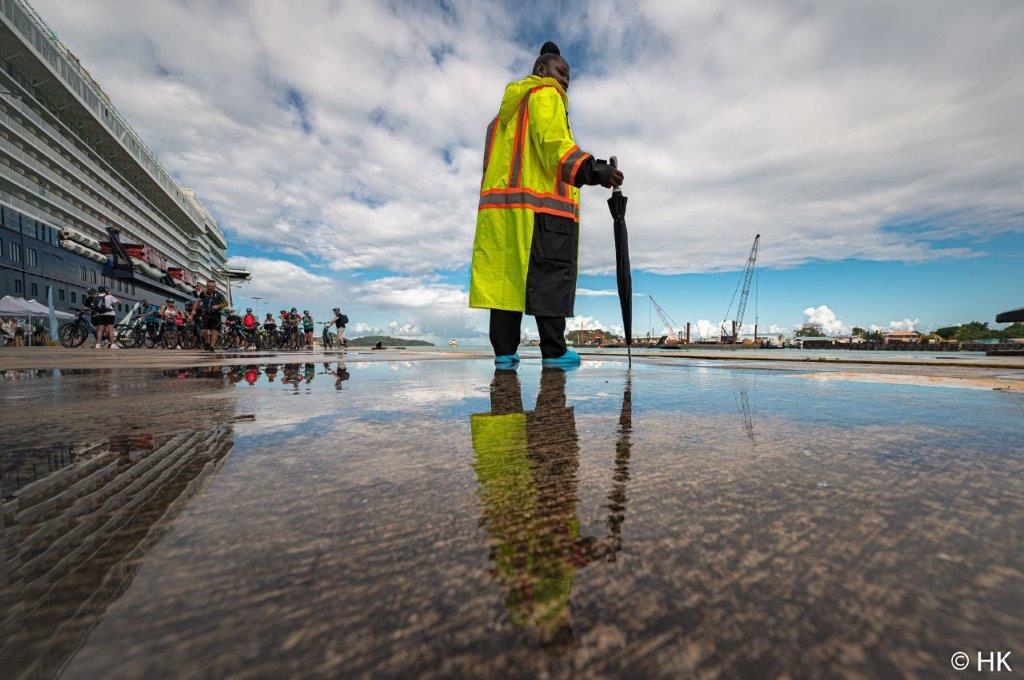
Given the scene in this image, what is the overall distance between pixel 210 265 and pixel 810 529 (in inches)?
3612

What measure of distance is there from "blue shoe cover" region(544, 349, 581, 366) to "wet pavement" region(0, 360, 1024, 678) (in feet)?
9.78

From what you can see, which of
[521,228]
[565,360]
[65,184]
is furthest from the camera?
[65,184]

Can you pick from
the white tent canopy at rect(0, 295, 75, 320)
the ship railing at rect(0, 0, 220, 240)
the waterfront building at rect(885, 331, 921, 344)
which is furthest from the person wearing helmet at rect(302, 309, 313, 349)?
the waterfront building at rect(885, 331, 921, 344)

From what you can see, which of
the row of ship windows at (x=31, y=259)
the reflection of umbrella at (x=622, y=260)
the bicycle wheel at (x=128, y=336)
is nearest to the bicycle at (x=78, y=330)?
the bicycle wheel at (x=128, y=336)

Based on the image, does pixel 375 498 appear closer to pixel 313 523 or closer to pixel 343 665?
pixel 313 523

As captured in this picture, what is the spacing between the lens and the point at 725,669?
36 centimetres

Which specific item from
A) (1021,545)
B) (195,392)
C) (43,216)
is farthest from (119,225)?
(1021,545)

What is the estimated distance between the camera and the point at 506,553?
0.55 metres

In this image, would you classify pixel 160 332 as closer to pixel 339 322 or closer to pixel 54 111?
pixel 339 322

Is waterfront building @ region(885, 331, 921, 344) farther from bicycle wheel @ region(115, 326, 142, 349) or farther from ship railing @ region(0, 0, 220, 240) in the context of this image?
ship railing @ region(0, 0, 220, 240)

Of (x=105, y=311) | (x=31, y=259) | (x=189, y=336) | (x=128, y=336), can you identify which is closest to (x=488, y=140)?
(x=105, y=311)

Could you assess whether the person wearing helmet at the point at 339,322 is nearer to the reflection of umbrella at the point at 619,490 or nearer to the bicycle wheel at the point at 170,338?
the bicycle wheel at the point at 170,338

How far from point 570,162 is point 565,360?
5.72 ft

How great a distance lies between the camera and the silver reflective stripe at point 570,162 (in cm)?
341
